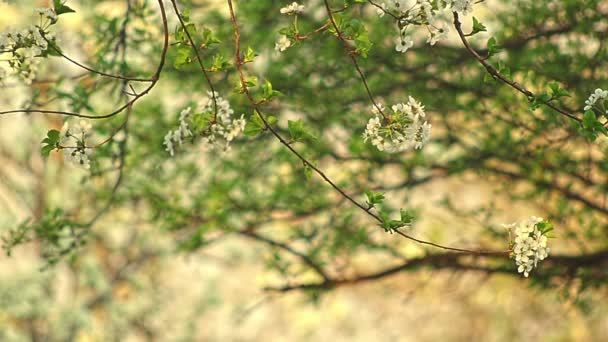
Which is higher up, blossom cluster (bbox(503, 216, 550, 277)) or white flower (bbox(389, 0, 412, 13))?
white flower (bbox(389, 0, 412, 13))

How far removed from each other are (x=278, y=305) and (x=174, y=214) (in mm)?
5858

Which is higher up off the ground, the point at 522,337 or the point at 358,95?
the point at 522,337

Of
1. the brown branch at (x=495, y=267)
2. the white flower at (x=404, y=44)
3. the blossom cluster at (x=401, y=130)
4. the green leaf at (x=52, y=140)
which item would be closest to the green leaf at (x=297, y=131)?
the blossom cluster at (x=401, y=130)

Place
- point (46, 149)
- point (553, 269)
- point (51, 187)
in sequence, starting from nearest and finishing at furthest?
point (46, 149) → point (553, 269) → point (51, 187)

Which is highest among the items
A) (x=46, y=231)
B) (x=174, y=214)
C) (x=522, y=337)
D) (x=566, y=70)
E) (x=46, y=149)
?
(x=522, y=337)

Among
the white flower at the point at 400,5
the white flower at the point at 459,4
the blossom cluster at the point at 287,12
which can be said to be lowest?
the white flower at the point at 459,4

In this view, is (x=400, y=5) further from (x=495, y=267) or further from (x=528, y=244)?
(x=495, y=267)

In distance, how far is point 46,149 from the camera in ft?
5.35

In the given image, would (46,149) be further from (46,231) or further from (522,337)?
(522,337)

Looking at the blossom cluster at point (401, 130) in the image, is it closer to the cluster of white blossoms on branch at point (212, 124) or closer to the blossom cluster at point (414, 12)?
the blossom cluster at point (414, 12)

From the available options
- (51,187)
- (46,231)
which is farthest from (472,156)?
(51,187)

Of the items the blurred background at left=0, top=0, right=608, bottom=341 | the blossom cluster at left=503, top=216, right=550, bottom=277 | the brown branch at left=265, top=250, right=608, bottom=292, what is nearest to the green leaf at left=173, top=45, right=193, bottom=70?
the blurred background at left=0, top=0, right=608, bottom=341

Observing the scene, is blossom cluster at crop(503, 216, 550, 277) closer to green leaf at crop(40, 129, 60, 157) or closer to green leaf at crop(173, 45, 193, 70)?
green leaf at crop(173, 45, 193, 70)

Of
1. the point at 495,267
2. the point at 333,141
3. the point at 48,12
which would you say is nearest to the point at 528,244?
the point at 48,12
